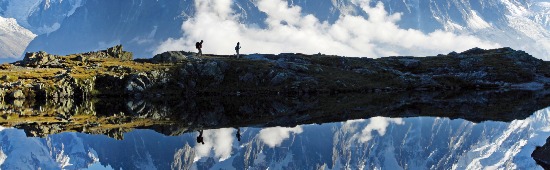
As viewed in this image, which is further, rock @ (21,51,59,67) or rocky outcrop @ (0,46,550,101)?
rock @ (21,51,59,67)

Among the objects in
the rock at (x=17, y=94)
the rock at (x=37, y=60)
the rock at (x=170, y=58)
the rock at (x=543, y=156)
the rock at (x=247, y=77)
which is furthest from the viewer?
the rock at (x=170, y=58)

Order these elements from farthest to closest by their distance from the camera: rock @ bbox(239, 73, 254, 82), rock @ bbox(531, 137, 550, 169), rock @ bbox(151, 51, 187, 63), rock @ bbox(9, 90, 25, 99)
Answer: rock @ bbox(151, 51, 187, 63) → rock @ bbox(239, 73, 254, 82) → rock @ bbox(9, 90, 25, 99) → rock @ bbox(531, 137, 550, 169)

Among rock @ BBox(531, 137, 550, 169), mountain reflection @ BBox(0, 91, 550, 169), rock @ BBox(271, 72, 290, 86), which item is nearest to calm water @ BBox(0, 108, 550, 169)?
mountain reflection @ BBox(0, 91, 550, 169)

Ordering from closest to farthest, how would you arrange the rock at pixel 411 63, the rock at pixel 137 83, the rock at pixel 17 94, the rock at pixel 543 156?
the rock at pixel 543 156 < the rock at pixel 17 94 < the rock at pixel 137 83 < the rock at pixel 411 63

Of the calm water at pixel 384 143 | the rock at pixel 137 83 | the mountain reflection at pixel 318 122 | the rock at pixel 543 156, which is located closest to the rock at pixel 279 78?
the calm water at pixel 384 143

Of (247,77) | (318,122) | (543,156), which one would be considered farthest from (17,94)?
(543,156)

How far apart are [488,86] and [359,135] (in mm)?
59525

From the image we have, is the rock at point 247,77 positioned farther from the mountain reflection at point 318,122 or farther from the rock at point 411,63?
the rock at point 411,63

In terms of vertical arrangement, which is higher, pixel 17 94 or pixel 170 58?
pixel 170 58

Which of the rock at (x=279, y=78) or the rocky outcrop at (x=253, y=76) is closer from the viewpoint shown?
the rocky outcrop at (x=253, y=76)

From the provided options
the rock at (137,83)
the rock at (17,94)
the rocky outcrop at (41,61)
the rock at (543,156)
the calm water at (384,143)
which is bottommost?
the calm water at (384,143)

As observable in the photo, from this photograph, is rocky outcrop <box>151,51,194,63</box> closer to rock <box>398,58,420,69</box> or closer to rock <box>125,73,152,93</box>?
rock <box>125,73,152,93</box>

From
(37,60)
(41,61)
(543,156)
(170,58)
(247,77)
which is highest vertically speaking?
(170,58)

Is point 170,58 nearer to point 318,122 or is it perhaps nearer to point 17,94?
point 17,94
